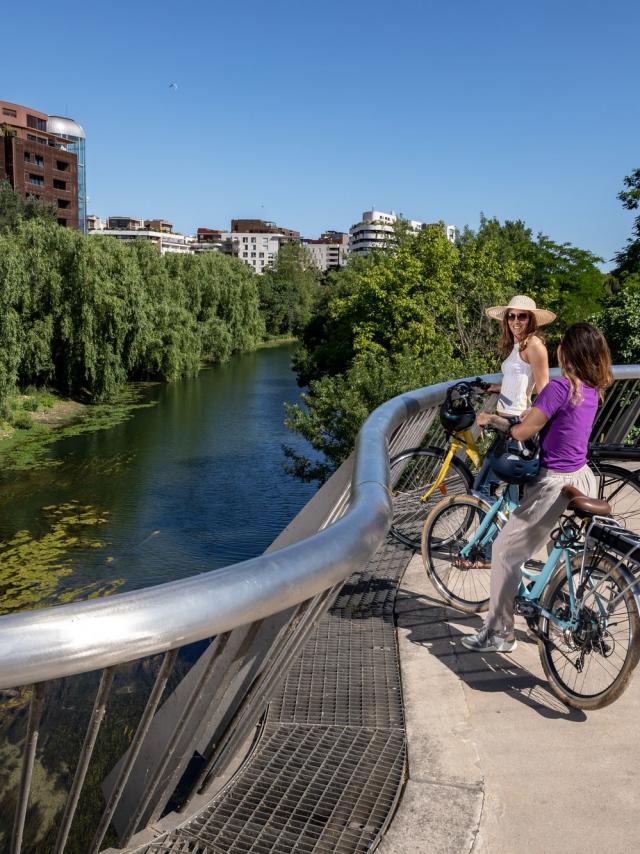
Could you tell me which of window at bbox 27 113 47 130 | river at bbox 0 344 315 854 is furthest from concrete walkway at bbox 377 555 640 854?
window at bbox 27 113 47 130

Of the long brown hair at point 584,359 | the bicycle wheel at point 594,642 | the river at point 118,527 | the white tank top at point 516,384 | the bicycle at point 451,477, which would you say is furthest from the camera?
the river at point 118,527

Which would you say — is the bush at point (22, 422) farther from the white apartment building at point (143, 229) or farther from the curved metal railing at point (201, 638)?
the white apartment building at point (143, 229)

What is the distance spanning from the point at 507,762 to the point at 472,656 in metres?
0.82

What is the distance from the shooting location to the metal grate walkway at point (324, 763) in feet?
8.24

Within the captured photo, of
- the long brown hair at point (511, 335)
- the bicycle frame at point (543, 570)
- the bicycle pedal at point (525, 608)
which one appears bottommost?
the bicycle pedal at point (525, 608)

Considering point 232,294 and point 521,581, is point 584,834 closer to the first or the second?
point 521,581

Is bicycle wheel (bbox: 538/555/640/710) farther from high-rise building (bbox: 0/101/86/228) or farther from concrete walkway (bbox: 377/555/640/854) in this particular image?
high-rise building (bbox: 0/101/86/228)

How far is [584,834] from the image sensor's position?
249cm

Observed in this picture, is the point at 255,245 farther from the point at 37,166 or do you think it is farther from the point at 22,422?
the point at 22,422

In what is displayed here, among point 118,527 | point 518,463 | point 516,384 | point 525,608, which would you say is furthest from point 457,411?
point 118,527

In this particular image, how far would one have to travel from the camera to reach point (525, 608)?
356 centimetres

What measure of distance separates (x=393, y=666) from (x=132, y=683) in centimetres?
826

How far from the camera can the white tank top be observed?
188 inches

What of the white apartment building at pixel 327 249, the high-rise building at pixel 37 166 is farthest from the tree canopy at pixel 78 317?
the white apartment building at pixel 327 249
